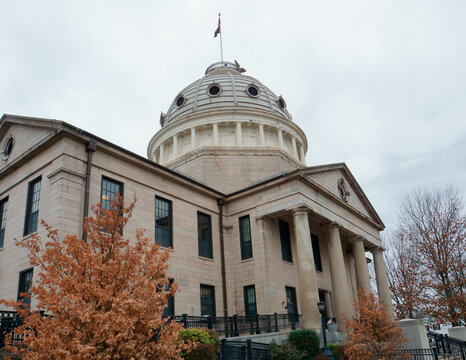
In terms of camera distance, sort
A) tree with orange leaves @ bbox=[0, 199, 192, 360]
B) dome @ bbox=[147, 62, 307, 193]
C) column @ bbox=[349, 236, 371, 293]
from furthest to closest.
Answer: dome @ bbox=[147, 62, 307, 193] → column @ bbox=[349, 236, 371, 293] → tree with orange leaves @ bbox=[0, 199, 192, 360]

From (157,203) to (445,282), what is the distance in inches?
978

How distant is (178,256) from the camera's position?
22594 mm

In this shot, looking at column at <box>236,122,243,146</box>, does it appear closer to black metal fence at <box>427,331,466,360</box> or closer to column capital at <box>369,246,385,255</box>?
column capital at <box>369,246,385,255</box>

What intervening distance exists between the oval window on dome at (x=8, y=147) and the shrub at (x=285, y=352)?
17030 mm

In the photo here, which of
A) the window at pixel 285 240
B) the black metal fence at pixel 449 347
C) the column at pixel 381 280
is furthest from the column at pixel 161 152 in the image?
the black metal fence at pixel 449 347

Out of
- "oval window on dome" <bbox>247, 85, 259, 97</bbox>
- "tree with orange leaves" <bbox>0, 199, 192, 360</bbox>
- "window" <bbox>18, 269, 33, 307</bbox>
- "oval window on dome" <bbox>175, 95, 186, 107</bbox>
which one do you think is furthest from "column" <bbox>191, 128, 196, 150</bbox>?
"tree with orange leaves" <bbox>0, 199, 192, 360</bbox>

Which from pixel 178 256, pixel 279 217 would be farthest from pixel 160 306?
pixel 279 217

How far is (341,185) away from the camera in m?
29.9

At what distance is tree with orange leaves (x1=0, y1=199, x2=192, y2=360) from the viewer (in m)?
7.63

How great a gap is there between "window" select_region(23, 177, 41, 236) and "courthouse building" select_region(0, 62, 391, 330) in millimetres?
51

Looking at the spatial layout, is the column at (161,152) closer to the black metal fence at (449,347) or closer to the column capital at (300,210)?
the column capital at (300,210)

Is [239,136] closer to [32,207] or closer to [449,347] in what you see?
[32,207]

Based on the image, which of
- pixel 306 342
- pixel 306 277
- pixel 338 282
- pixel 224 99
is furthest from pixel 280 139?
pixel 306 342

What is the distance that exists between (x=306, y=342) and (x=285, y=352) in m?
1.60
